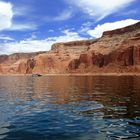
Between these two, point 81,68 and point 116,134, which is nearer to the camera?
point 116,134

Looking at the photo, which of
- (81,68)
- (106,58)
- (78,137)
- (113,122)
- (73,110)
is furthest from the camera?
(81,68)

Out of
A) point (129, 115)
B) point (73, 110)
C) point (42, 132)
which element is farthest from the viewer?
point (73, 110)

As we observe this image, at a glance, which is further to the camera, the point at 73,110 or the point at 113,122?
the point at 73,110

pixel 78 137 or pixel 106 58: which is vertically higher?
pixel 106 58

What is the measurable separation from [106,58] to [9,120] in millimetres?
147682

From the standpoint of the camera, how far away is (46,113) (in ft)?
71.0

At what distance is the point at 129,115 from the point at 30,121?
21.8ft

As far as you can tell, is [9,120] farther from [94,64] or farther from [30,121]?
[94,64]

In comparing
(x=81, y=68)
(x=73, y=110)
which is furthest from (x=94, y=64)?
(x=73, y=110)

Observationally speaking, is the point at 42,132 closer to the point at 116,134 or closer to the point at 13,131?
the point at 13,131

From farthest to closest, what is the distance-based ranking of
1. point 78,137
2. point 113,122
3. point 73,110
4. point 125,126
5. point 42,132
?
1. point 73,110
2. point 113,122
3. point 125,126
4. point 42,132
5. point 78,137

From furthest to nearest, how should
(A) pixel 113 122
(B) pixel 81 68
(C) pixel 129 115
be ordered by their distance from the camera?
1. (B) pixel 81 68
2. (C) pixel 129 115
3. (A) pixel 113 122

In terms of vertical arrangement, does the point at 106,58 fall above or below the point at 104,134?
above

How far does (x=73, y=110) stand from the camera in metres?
22.9
